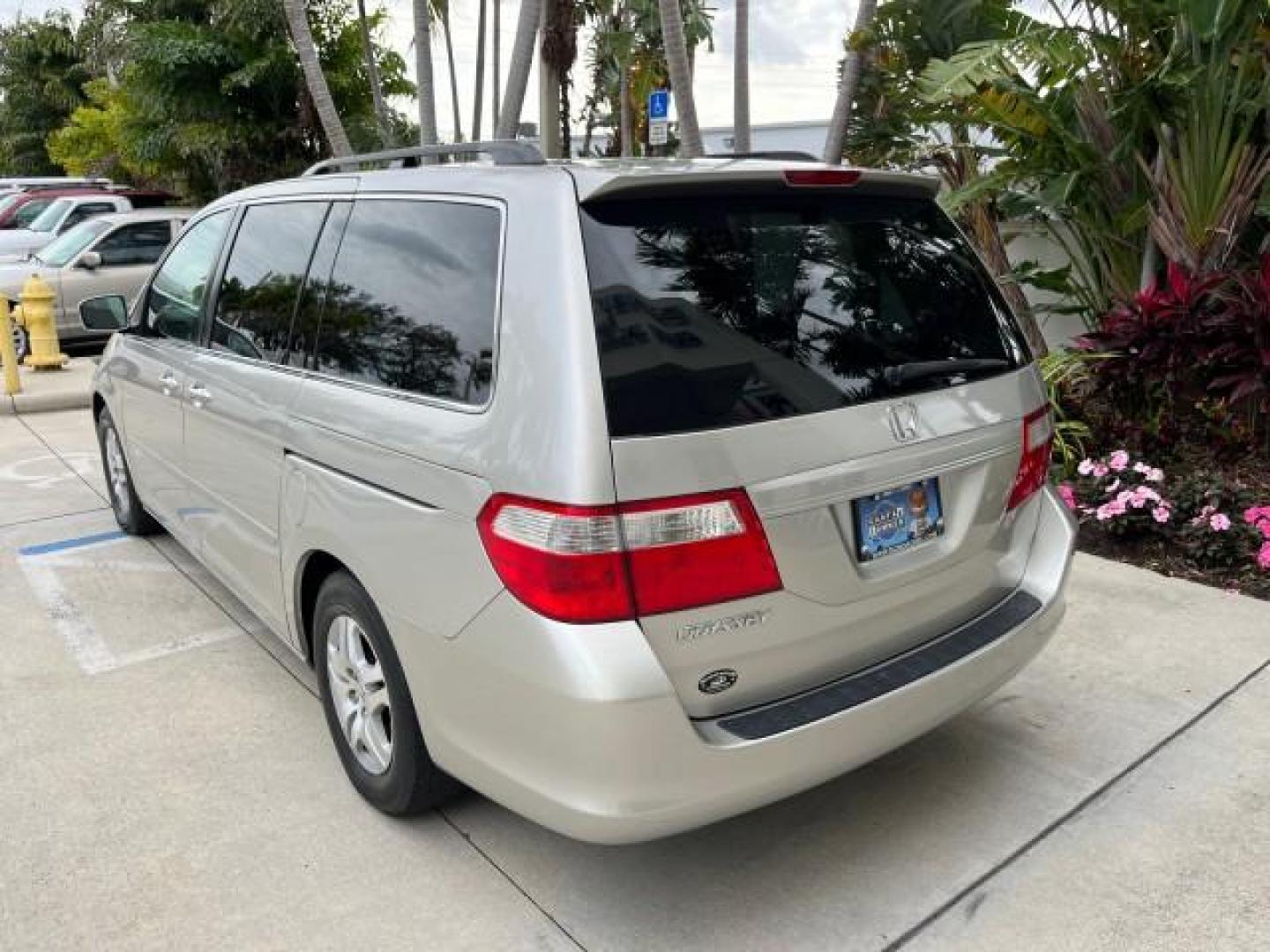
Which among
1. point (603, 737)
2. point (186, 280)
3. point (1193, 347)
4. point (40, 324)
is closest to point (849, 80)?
point (1193, 347)

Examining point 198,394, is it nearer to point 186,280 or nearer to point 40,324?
point 186,280

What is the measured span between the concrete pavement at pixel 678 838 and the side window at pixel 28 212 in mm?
16193

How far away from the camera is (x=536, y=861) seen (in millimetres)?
2773

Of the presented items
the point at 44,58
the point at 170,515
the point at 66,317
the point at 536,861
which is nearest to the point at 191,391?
the point at 170,515

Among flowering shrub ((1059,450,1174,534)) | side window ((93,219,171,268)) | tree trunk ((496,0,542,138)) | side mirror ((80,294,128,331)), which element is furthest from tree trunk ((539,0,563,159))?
flowering shrub ((1059,450,1174,534))

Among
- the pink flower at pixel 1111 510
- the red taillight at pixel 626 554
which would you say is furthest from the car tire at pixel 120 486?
the pink flower at pixel 1111 510

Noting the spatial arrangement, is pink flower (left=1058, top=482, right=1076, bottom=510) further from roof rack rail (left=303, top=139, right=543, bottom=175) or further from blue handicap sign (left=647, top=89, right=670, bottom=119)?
blue handicap sign (left=647, top=89, right=670, bottom=119)

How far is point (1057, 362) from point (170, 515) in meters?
4.57

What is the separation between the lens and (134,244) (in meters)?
11.9

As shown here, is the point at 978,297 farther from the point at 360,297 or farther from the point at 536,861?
the point at 536,861

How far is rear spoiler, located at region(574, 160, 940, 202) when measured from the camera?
91.7 inches

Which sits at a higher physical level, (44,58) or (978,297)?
(44,58)

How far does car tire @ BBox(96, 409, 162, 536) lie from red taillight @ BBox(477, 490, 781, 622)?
12.1 ft

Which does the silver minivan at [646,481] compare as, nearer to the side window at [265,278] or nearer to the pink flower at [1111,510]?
the side window at [265,278]
